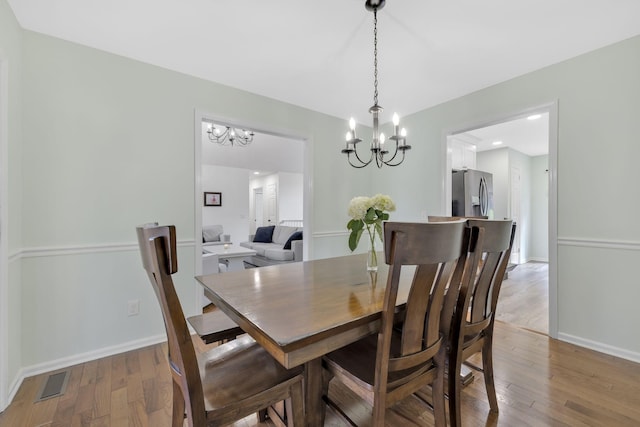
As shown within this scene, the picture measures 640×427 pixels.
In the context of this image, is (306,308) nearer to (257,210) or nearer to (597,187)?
(597,187)

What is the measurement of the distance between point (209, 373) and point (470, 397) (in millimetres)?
1527

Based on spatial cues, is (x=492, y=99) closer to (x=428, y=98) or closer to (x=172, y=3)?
(x=428, y=98)

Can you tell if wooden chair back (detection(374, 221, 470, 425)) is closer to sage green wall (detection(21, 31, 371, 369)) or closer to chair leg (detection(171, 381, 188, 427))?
chair leg (detection(171, 381, 188, 427))

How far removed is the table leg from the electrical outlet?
1842 millimetres

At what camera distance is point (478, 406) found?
5.21 feet

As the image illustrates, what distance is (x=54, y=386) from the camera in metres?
1.78

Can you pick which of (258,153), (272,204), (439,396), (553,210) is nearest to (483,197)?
(553,210)

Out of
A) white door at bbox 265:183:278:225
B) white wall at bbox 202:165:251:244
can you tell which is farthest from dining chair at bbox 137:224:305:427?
white door at bbox 265:183:278:225

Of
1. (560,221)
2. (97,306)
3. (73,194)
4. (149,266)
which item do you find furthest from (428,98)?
(97,306)

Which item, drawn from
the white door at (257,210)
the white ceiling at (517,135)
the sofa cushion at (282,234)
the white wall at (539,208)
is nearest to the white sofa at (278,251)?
the sofa cushion at (282,234)

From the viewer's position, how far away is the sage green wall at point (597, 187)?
2.10 metres

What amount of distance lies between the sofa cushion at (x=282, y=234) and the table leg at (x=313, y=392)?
14.5ft

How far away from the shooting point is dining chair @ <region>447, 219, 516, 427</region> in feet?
4.16

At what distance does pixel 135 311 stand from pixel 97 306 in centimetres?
26
